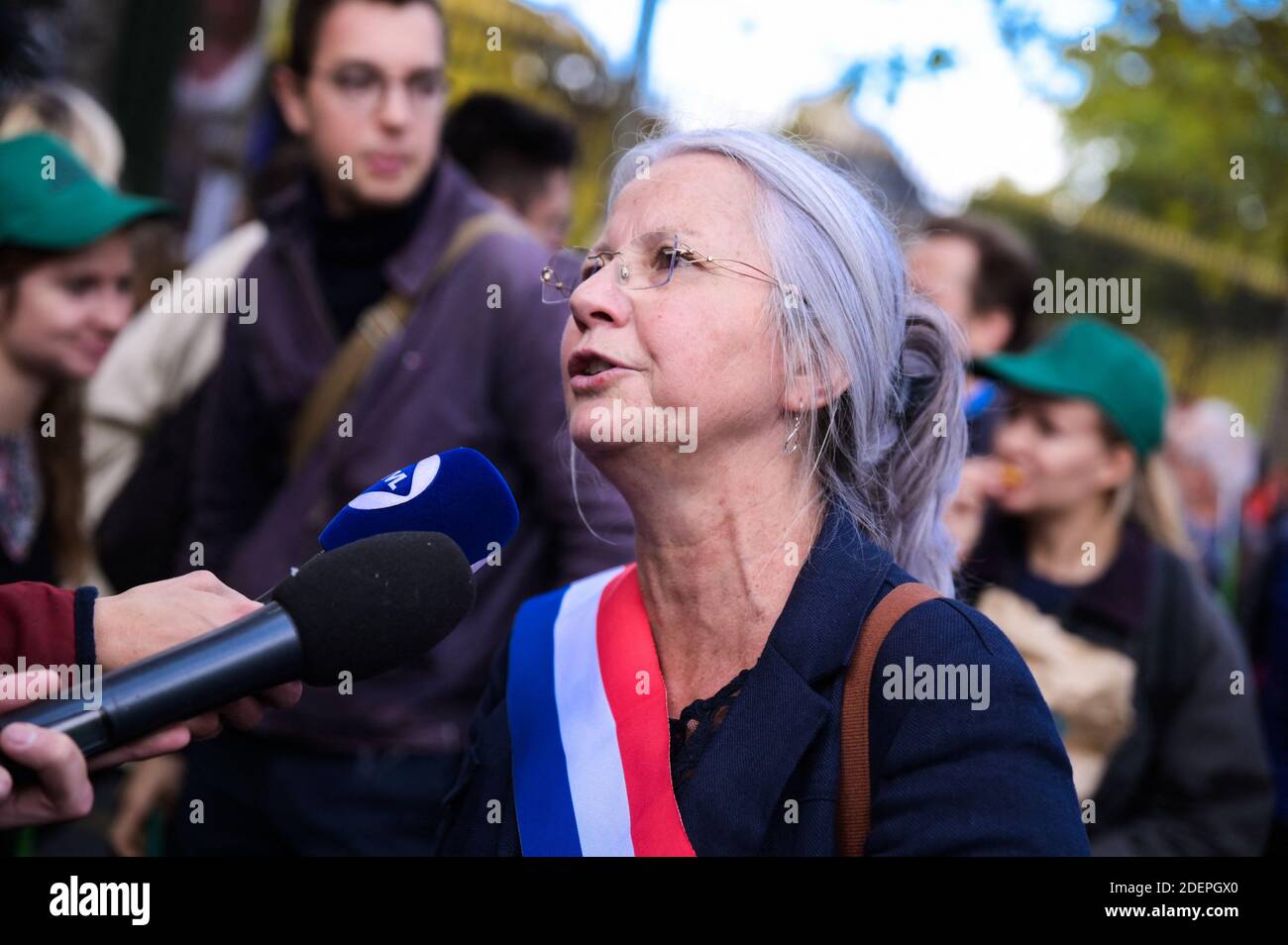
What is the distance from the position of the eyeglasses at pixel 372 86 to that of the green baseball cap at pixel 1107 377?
1.76m

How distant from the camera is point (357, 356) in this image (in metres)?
3.10

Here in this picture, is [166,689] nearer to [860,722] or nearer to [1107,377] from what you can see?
[860,722]

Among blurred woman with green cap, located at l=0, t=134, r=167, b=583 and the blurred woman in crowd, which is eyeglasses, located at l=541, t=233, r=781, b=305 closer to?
blurred woman with green cap, located at l=0, t=134, r=167, b=583

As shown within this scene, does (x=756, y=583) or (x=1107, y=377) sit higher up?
(x=1107, y=377)

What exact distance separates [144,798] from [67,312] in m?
1.30

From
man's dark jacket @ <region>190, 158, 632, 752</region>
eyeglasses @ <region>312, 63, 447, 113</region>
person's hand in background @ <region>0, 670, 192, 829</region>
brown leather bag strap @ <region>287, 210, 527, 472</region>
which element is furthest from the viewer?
eyeglasses @ <region>312, 63, 447, 113</region>

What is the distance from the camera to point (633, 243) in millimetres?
2111

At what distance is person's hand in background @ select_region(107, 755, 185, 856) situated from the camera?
3551 mm

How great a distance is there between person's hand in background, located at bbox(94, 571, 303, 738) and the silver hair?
2.92 ft

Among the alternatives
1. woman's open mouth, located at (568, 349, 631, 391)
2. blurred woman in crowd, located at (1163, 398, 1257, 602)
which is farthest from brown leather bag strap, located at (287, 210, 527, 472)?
blurred woman in crowd, located at (1163, 398, 1257, 602)

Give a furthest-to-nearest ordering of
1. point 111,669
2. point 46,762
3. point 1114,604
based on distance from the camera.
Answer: point 1114,604, point 111,669, point 46,762

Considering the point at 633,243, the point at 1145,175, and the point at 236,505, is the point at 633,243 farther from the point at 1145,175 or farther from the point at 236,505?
the point at 1145,175

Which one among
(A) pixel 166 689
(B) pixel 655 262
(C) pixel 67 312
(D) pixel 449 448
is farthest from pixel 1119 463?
(A) pixel 166 689
